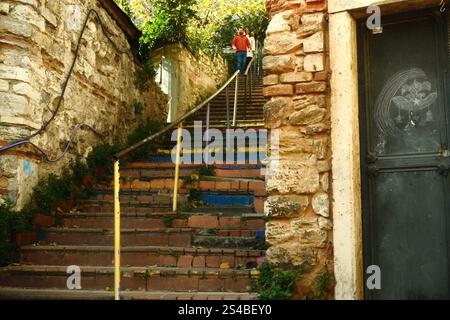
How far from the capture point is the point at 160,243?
4.50 m

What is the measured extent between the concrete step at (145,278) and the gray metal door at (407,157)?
1.07 metres

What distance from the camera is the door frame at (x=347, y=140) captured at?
328 cm

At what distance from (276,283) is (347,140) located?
1.16 metres

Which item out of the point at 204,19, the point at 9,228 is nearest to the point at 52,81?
the point at 9,228

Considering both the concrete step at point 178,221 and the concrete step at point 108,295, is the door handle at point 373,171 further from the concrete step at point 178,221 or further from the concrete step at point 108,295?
the concrete step at point 178,221

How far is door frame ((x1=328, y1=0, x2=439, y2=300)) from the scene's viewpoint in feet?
10.8

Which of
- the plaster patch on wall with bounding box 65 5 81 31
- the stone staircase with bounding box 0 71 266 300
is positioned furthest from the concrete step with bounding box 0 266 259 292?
the plaster patch on wall with bounding box 65 5 81 31

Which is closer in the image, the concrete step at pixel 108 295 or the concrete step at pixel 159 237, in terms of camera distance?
the concrete step at pixel 108 295

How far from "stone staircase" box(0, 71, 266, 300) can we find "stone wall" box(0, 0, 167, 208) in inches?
25.7

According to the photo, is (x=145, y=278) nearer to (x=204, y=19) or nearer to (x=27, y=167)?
(x=27, y=167)

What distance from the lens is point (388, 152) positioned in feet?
11.2

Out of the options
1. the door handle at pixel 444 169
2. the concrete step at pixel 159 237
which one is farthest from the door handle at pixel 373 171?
the concrete step at pixel 159 237
